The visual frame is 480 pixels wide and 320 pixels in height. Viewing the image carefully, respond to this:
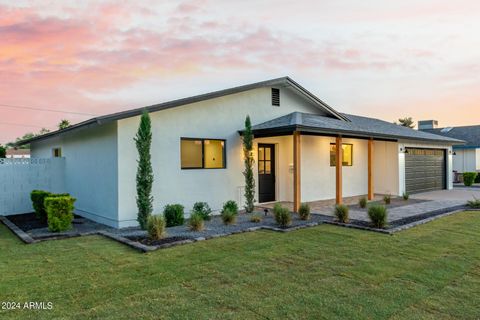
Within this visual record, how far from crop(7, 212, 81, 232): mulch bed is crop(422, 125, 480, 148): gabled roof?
96.1ft

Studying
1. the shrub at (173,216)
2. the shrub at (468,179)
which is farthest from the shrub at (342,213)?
the shrub at (468,179)

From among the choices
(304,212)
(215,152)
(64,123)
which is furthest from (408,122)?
(304,212)

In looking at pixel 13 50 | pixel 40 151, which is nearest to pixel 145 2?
pixel 13 50

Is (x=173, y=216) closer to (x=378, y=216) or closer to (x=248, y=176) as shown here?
(x=248, y=176)

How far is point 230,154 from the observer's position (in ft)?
35.7

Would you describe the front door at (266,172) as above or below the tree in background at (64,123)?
below

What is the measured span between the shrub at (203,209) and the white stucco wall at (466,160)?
2620 centimetres

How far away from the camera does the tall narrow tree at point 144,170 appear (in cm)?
824

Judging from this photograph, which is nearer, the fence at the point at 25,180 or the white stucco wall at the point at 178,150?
the white stucco wall at the point at 178,150

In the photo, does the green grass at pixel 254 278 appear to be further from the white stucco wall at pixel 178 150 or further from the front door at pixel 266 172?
the front door at pixel 266 172

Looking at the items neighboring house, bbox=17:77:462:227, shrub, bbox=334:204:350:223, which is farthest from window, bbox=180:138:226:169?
shrub, bbox=334:204:350:223

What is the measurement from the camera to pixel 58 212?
25.1 ft

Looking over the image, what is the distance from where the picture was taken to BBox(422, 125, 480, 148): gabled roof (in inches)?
1050

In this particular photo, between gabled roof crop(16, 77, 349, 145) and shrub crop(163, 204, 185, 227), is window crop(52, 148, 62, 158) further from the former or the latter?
shrub crop(163, 204, 185, 227)
